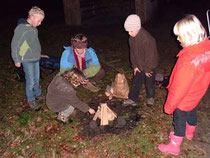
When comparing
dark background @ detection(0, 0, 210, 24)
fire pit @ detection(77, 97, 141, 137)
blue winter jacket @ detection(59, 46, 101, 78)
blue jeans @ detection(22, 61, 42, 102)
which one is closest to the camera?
fire pit @ detection(77, 97, 141, 137)

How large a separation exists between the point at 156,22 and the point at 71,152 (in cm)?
1176

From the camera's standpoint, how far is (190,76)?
112 inches

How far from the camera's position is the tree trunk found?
12.7 m

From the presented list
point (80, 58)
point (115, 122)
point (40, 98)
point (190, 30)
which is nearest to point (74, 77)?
point (115, 122)

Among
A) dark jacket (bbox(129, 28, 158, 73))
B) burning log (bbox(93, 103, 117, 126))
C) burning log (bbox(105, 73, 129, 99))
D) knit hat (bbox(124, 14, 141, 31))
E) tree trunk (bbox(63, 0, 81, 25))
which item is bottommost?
burning log (bbox(93, 103, 117, 126))

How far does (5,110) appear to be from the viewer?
534cm

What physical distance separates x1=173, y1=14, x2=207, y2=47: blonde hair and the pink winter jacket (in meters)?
0.08

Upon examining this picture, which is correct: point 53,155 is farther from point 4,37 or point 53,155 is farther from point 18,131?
point 4,37

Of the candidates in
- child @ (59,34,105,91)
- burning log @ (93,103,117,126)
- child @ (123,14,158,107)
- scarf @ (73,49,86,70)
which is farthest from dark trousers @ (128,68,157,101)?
scarf @ (73,49,86,70)

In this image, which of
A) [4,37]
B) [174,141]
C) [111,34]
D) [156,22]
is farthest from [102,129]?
[156,22]

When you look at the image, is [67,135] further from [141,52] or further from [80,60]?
[141,52]

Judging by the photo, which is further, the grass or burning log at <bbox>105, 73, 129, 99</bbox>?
burning log at <bbox>105, 73, 129, 99</bbox>

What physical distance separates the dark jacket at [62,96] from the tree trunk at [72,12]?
9.74 meters

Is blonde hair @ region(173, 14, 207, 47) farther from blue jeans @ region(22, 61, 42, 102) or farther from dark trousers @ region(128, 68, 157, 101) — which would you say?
blue jeans @ region(22, 61, 42, 102)
